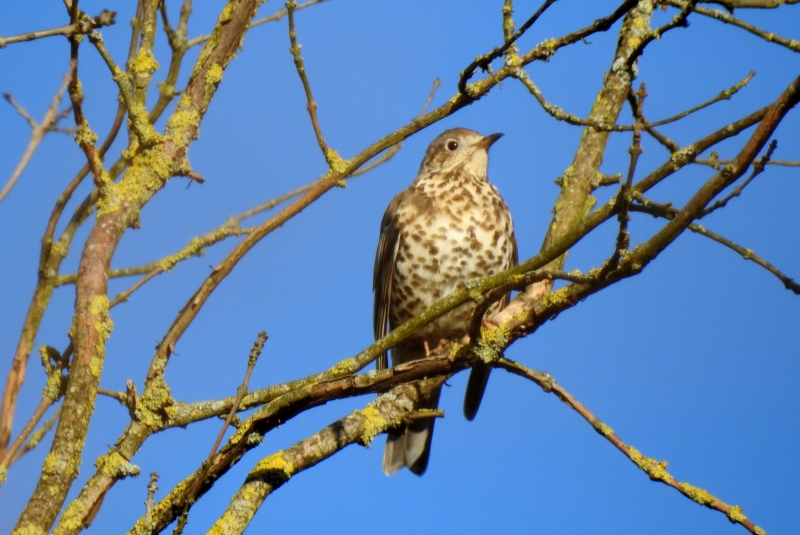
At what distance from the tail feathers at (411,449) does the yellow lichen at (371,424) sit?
149 cm

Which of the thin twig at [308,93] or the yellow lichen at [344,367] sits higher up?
the thin twig at [308,93]

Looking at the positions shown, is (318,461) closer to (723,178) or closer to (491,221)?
(723,178)

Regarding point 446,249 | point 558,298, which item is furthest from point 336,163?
point 446,249

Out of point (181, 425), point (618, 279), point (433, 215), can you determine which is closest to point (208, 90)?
point (181, 425)

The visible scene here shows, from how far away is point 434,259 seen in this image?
5.48 metres

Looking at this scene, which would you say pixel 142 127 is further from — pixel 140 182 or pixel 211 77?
pixel 211 77

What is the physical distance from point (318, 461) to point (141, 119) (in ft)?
4.95

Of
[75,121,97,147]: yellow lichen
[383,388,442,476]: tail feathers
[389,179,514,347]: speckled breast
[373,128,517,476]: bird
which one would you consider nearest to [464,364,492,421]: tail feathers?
[373,128,517,476]: bird

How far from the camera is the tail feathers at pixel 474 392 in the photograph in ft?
18.0

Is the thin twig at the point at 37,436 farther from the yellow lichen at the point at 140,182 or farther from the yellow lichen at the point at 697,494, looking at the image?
the yellow lichen at the point at 697,494

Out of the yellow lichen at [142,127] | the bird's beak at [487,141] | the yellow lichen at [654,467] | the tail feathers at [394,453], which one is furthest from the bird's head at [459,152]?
the yellow lichen at [654,467]

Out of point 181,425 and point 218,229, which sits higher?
point 218,229

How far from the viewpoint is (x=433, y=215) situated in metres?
5.59

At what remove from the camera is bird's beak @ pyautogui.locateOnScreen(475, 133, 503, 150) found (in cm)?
618
